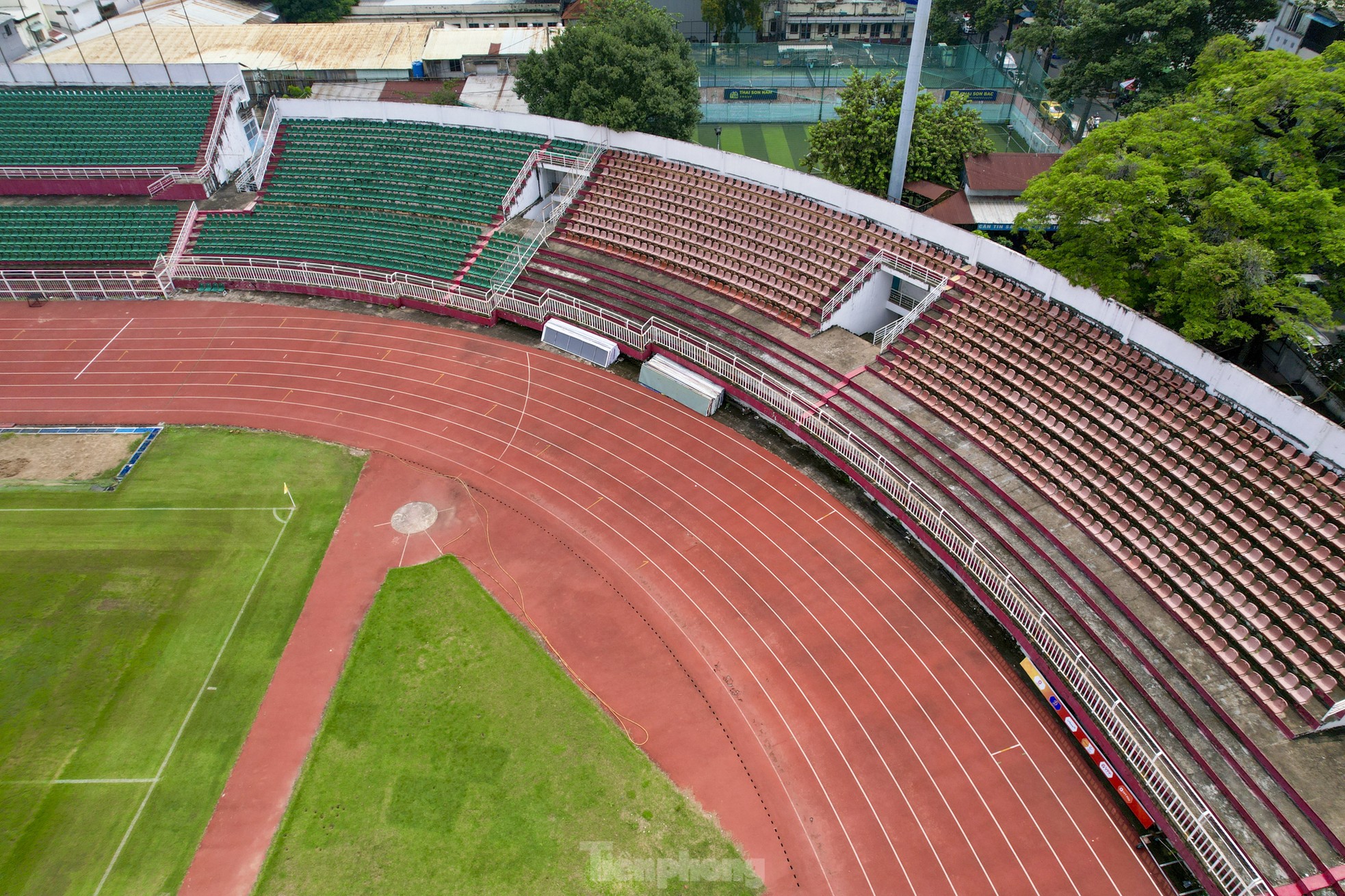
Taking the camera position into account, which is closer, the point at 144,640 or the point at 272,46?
the point at 144,640

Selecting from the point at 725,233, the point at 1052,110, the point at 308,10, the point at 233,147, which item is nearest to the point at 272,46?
the point at 308,10

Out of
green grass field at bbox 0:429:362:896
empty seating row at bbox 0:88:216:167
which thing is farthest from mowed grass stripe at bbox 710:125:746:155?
green grass field at bbox 0:429:362:896

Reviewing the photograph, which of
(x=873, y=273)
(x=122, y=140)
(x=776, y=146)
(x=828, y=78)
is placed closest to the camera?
(x=873, y=273)

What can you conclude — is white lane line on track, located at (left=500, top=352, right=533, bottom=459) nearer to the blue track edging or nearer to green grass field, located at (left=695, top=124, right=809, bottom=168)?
the blue track edging

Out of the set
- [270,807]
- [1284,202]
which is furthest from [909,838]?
[1284,202]

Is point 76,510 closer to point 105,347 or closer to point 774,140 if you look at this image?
point 105,347

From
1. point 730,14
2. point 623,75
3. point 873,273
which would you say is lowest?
point 873,273

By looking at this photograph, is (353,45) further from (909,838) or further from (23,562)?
(909,838)
